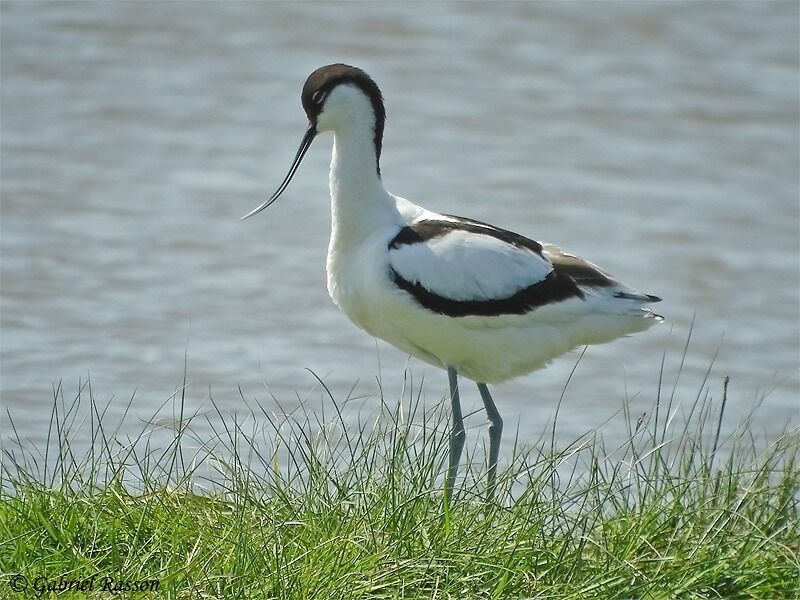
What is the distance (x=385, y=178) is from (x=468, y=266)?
5806 millimetres

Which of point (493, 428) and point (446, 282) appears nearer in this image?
point (446, 282)

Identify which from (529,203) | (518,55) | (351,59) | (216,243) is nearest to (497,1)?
(518,55)

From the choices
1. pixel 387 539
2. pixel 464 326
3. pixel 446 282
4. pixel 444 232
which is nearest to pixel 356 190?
pixel 444 232

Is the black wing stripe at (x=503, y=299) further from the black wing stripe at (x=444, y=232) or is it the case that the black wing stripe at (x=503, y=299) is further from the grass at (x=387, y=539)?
the grass at (x=387, y=539)

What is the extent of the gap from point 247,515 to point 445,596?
2.33 feet

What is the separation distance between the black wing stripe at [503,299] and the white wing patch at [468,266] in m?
0.02

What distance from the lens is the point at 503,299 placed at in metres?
5.62

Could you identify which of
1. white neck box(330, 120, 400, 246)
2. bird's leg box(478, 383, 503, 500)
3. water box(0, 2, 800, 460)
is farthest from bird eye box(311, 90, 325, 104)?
water box(0, 2, 800, 460)

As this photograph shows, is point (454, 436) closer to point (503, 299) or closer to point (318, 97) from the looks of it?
point (503, 299)

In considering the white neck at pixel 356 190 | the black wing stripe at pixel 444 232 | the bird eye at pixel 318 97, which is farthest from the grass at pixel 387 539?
the bird eye at pixel 318 97

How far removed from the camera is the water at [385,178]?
7.99 meters

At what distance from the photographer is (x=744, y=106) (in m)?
Answer: 13.0

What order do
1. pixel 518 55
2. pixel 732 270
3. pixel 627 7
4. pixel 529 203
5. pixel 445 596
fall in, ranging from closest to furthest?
pixel 445 596 → pixel 732 270 → pixel 529 203 → pixel 518 55 → pixel 627 7

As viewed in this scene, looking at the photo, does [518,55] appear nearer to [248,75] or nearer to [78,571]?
[248,75]
